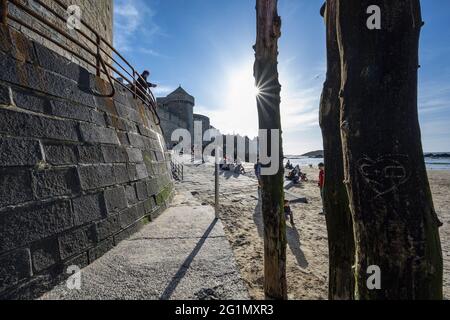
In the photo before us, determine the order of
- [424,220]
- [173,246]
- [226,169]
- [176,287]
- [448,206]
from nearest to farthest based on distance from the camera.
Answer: [424,220]
[176,287]
[173,246]
[448,206]
[226,169]

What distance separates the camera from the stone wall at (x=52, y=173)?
2244mm

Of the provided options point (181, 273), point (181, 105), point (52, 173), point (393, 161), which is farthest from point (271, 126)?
point (181, 105)

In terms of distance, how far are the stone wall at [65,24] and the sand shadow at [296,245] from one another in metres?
8.53

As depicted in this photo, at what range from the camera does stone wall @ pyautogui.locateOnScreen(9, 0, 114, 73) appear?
6.10 meters

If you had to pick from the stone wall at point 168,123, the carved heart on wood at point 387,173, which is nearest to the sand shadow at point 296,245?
the carved heart on wood at point 387,173

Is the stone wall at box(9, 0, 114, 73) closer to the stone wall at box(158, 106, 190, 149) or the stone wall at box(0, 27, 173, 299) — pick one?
the stone wall at box(0, 27, 173, 299)

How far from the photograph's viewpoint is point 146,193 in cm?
497

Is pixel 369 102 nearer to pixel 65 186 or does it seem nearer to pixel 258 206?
pixel 65 186

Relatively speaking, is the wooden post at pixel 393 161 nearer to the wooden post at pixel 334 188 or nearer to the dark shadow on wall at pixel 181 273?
the wooden post at pixel 334 188

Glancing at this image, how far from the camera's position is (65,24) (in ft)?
24.8

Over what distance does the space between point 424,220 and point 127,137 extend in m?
4.96

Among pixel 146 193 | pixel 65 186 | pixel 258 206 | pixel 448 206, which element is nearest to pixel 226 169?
pixel 258 206

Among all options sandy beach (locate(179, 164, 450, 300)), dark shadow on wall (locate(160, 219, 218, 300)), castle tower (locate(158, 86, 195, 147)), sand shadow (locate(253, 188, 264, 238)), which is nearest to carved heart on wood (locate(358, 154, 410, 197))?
dark shadow on wall (locate(160, 219, 218, 300))

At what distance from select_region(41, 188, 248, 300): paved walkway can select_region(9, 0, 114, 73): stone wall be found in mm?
6195
